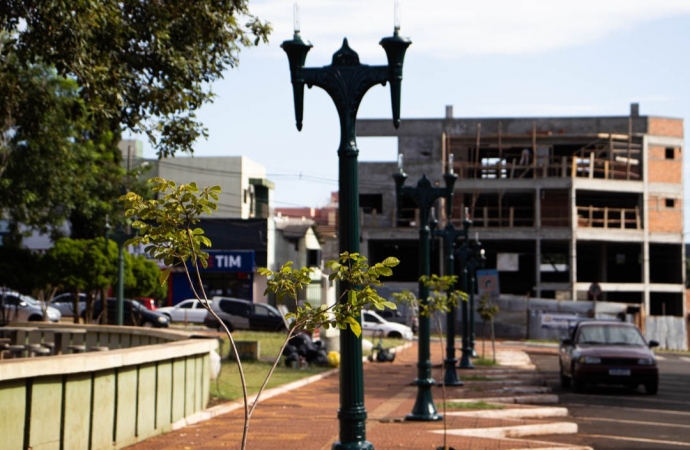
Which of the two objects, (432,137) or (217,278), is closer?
(217,278)

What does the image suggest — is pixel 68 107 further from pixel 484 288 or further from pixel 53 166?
pixel 484 288

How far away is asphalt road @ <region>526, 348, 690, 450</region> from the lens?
14.3m

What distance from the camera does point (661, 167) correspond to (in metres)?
66.5

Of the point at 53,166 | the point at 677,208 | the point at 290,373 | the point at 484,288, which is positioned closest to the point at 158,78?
the point at 290,373

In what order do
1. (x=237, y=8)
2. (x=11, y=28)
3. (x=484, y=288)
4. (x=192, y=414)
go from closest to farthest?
(x=11, y=28)
(x=192, y=414)
(x=237, y=8)
(x=484, y=288)

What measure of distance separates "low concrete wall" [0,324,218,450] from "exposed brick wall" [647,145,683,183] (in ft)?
182

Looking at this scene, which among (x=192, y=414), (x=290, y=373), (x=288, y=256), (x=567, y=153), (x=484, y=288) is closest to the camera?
(x=192, y=414)

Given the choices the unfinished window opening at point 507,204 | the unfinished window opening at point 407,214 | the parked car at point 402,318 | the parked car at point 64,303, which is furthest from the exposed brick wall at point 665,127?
the parked car at point 64,303

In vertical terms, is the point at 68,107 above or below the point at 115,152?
below

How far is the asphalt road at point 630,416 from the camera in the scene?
46.8ft

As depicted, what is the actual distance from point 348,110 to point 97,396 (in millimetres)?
4123

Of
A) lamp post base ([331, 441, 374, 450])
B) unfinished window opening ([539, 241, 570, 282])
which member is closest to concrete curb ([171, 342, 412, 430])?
lamp post base ([331, 441, 374, 450])

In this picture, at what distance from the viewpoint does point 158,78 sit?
1566 centimetres

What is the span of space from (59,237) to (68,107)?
22.5 metres
